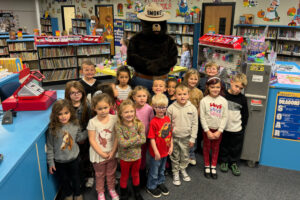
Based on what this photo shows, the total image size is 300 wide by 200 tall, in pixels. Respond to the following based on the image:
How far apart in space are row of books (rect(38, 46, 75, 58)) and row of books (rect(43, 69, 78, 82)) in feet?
1.52

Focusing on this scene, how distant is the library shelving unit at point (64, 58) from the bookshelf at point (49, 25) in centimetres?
755

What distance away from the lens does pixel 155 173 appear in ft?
8.21

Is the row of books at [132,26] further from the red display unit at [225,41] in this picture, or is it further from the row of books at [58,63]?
the red display unit at [225,41]

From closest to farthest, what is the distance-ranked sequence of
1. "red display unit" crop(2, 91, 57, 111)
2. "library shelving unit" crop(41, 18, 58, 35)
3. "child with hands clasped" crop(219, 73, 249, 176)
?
"red display unit" crop(2, 91, 57, 111) < "child with hands clasped" crop(219, 73, 249, 176) < "library shelving unit" crop(41, 18, 58, 35)

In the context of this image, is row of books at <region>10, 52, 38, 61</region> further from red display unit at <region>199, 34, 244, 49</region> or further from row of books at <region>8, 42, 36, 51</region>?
red display unit at <region>199, 34, 244, 49</region>

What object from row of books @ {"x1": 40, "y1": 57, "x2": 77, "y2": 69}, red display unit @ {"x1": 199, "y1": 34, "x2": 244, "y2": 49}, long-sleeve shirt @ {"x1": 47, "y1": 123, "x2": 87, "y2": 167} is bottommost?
long-sleeve shirt @ {"x1": 47, "y1": 123, "x2": 87, "y2": 167}

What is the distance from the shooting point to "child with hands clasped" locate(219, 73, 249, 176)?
2791 mm

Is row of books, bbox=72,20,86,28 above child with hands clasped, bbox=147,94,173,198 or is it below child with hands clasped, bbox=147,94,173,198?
above

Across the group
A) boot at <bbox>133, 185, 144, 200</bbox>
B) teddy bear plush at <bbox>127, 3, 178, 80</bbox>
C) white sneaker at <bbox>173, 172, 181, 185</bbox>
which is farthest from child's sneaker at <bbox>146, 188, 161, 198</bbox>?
teddy bear plush at <bbox>127, 3, 178, 80</bbox>

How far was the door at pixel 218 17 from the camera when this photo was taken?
292 inches

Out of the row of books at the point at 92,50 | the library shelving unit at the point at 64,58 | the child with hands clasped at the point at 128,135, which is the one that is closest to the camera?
the child with hands clasped at the point at 128,135

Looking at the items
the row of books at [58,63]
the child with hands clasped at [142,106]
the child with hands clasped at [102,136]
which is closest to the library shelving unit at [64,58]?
the row of books at [58,63]

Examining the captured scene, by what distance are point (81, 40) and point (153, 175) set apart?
5652mm

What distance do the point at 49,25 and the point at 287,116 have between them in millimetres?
13845
